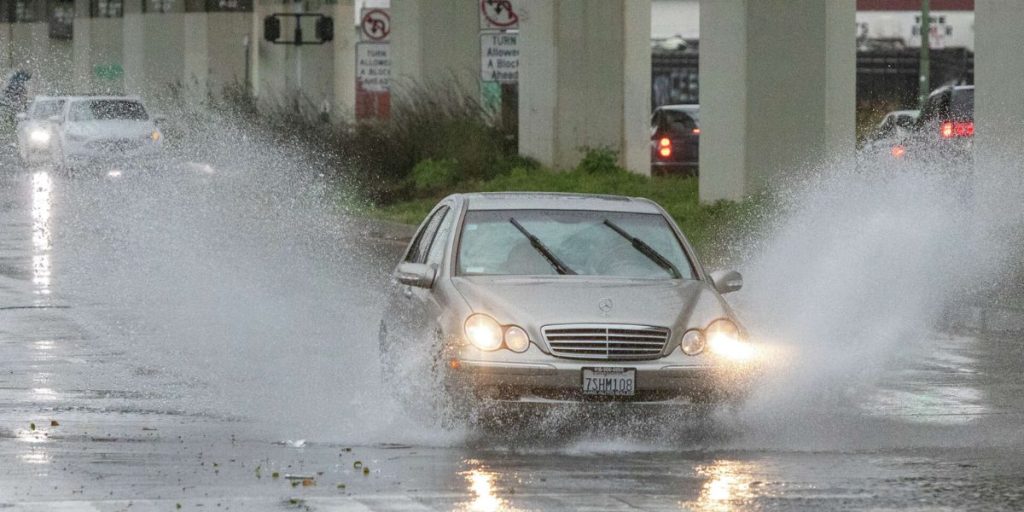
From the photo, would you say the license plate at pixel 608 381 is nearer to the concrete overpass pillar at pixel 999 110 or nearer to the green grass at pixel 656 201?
Answer: the green grass at pixel 656 201

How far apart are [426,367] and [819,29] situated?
16472 millimetres

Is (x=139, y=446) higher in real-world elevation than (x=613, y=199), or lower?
lower

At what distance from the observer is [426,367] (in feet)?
38.5

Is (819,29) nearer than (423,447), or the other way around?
(423,447)

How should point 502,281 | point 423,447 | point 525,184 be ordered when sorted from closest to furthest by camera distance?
point 423,447
point 502,281
point 525,184

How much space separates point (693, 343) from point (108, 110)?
36.7 meters

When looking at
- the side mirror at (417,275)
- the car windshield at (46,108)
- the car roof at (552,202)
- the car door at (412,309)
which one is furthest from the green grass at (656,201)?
the car windshield at (46,108)

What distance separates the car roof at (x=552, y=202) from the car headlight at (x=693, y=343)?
5.50 ft

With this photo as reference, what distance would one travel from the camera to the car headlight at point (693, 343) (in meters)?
11.5

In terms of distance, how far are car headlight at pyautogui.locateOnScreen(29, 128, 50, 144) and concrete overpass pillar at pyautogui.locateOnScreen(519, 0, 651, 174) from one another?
15.2 meters

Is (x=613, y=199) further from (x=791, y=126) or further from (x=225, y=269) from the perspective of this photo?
(x=791, y=126)

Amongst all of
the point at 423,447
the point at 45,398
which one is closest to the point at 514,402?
the point at 423,447

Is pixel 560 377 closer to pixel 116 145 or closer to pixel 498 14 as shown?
pixel 498 14

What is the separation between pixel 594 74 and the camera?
Answer: 36750mm
